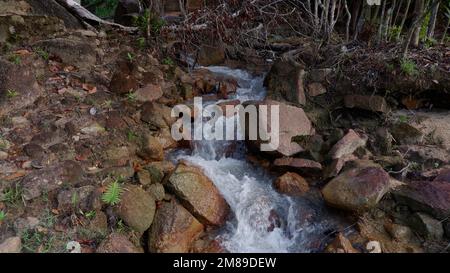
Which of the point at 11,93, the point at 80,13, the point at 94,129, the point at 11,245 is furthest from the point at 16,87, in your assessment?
the point at 80,13

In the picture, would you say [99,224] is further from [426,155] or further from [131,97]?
[426,155]

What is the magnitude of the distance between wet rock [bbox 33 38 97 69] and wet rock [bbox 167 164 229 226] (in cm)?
228

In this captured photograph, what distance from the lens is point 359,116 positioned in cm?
498

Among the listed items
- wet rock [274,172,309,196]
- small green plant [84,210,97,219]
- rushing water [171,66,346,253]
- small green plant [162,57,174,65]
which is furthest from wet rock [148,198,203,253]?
small green plant [162,57,174,65]

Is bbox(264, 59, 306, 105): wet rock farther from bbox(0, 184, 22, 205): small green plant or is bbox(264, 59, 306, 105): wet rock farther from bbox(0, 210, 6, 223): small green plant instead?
bbox(0, 210, 6, 223): small green plant

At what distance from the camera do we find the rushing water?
3.62 m

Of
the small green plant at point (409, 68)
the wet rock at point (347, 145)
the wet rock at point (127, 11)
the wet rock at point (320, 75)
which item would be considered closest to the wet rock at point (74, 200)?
the wet rock at point (347, 145)

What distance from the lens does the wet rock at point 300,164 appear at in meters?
4.21

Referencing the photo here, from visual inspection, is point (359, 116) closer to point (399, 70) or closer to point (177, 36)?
point (399, 70)

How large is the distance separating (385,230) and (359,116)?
1.93 metres

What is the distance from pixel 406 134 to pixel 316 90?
1.36 metres

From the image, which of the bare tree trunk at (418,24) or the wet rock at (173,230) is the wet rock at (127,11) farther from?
the bare tree trunk at (418,24)

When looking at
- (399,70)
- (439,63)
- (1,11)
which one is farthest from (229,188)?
(1,11)

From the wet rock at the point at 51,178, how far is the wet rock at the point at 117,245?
72cm
